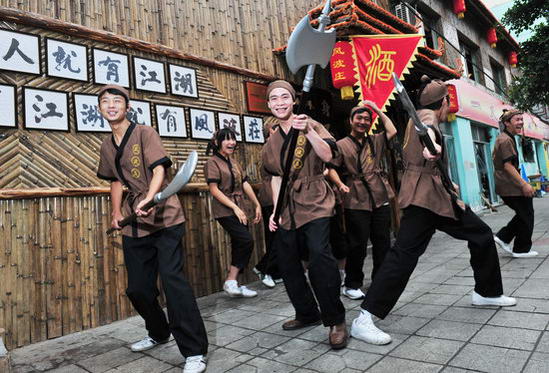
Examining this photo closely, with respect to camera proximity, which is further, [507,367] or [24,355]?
[24,355]

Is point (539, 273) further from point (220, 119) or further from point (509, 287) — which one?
point (220, 119)

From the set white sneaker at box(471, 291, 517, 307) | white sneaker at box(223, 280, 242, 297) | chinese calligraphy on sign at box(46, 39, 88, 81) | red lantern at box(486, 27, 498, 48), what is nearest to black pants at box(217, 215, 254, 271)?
white sneaker at box(223, 280, 242, 297)

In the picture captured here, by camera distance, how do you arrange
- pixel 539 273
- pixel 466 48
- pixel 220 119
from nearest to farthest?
pixel 539 273
pixel 220 119
pixel 466 48

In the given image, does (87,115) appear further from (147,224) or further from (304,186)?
(304,186)

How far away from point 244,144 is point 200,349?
11.7 feet

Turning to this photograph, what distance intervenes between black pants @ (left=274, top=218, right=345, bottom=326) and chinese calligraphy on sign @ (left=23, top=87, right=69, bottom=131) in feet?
8.47

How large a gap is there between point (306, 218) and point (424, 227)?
2.96ft

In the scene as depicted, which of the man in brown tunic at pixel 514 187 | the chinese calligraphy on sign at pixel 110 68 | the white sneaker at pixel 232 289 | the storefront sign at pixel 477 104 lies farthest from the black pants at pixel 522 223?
the storefront sign at pixel 477 104

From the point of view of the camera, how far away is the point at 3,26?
347 centimetres

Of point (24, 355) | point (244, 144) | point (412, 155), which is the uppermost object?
point (244, 144)

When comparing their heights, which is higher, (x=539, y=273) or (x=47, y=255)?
(x=47, y=255)

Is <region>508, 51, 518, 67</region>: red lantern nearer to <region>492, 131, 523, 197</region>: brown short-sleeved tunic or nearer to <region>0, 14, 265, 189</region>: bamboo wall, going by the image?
<region>492, 131, 523, 197</region>: brown short-sleeved tunic

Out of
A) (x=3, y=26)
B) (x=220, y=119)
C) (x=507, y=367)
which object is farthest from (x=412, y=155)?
(x=3, y=26)

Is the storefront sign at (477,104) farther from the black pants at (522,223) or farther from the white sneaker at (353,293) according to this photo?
the white sneaker at (353,293)
